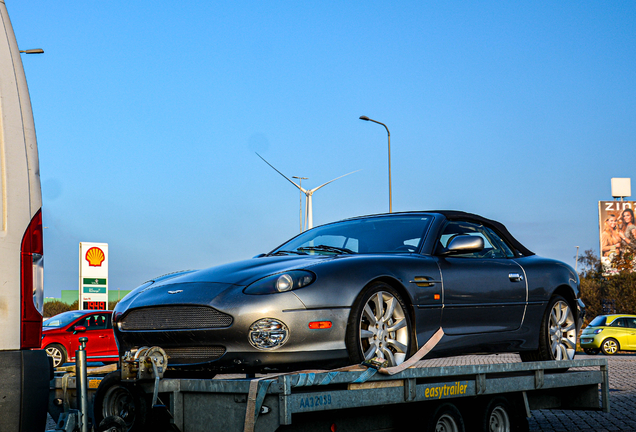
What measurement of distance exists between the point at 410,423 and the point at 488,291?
1472mm

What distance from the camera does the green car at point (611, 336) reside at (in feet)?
83.8

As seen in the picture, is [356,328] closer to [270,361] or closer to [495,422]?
[270,361]

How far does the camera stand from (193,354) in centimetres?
486

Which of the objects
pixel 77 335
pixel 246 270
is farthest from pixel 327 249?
pixel 77 335

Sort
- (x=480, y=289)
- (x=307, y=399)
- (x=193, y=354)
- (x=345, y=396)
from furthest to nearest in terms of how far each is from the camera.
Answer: (x=480, y=289) → (x=193, y=354) → (x=345, y=396) → (x=307, y=399)

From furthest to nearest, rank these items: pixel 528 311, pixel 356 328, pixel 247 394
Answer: pixel 528 311 < pixel 356 328 < pixel 247 394

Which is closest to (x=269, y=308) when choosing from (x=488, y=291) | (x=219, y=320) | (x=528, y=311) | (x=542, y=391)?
(x=219, y=320)

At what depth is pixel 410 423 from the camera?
5363mm

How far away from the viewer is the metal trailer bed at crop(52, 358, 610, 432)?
4.00 metres

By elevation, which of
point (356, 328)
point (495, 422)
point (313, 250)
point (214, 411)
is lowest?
point (495, 422)

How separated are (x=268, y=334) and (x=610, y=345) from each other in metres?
23.6

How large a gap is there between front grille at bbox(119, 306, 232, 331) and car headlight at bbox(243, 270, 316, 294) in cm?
26

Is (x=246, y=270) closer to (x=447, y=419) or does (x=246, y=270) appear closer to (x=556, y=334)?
(x=447, y=419)

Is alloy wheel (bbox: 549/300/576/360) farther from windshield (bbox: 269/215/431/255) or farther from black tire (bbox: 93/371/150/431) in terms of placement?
black tire (bbox: 93/371/150/431)
